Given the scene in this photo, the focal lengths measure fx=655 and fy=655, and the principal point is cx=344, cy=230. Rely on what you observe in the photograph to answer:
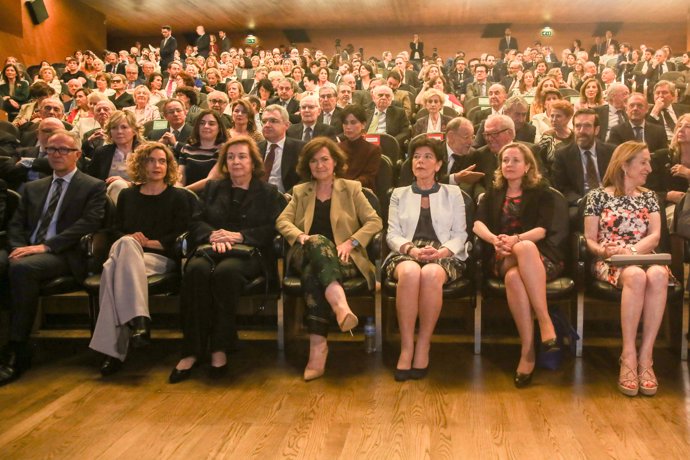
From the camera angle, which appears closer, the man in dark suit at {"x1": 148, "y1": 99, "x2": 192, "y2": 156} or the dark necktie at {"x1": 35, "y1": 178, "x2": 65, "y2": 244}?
the dark necktie at {"x1": 35, "y1": 178, "x2": 65, "y2": 244}

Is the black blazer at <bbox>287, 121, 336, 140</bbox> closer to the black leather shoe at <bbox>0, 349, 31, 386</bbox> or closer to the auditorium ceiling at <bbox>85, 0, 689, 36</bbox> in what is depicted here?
the black leather shoe at <bbox>0, 349, 31, 386</bbox>

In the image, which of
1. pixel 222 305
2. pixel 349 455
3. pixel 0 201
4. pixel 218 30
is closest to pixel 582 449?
pixel 349 455

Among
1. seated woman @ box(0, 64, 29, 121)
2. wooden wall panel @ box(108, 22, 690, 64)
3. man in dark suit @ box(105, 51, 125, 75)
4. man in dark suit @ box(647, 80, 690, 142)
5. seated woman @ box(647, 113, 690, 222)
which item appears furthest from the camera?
wooden wall panel @ box(108, 22, 690, 64)

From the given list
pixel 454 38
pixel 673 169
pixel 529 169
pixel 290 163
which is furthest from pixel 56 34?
pixel 673 169

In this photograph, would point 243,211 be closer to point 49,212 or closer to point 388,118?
point 49,212

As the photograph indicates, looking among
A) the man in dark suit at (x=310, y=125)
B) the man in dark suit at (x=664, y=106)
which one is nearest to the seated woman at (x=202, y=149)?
the man in dark suit at (x=310, y=125)

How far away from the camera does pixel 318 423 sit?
2.22 meters

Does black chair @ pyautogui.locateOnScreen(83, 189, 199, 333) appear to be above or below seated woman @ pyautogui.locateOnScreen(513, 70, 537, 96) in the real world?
below

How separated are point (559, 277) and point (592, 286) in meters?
0.14

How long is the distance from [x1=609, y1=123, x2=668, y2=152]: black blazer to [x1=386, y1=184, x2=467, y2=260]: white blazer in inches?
66.2

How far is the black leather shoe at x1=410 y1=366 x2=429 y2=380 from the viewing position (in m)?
2.68

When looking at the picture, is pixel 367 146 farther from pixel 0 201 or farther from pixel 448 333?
pixel 0 201

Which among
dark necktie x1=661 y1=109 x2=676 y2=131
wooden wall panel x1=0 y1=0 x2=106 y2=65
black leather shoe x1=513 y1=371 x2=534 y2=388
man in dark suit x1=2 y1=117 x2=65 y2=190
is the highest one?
wooden wall panel x1=0 y1=0 x2=106 y2=65

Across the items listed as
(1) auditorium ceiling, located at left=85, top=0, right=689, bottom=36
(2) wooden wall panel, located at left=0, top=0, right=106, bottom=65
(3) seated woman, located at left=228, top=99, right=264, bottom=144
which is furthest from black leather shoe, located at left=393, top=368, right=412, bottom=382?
(1) auditorium ceiling, located at left=85, top=0, right=689, bottom=36
